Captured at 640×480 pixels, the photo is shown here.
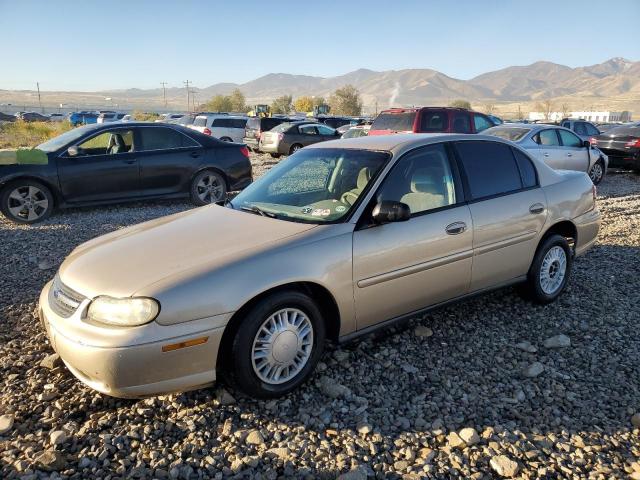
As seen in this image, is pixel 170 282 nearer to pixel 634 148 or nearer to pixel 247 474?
pixel 247 474

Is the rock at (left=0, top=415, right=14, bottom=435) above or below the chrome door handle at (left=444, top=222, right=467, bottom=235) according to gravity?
below

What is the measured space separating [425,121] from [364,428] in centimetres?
982

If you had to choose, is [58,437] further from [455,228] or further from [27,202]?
[27,202]

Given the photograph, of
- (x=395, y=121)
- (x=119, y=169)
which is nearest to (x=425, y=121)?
(x=395, y=121)

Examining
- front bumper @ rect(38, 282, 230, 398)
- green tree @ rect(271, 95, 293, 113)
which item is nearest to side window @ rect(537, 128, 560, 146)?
front bumper @ rect(38, 282, 230, 398)

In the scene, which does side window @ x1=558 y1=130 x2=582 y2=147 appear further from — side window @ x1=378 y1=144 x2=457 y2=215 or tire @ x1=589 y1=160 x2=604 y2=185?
side window @ x1=378 y1=144 x2=457 y2=215

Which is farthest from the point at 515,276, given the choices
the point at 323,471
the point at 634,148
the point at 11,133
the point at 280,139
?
the point at 11,133

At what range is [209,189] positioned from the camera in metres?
9.20

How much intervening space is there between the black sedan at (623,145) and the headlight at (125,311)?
572 inches

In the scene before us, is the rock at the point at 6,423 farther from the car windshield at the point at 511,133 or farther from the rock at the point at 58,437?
the car windshield at the point at 511,133

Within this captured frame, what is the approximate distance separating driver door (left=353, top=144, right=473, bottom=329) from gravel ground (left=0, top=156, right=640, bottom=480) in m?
0.45

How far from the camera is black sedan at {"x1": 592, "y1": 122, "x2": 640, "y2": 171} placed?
1352cm

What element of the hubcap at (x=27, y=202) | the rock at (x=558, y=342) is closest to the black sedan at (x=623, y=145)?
the rock at (x=558, y=342)

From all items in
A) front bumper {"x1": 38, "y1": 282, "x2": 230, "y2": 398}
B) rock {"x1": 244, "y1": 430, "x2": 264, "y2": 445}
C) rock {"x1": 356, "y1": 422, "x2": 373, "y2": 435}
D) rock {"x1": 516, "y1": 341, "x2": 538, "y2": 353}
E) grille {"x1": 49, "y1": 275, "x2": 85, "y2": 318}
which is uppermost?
grille {"x1": 49, "y1": 275, "x2": 85, "y2": 318}
